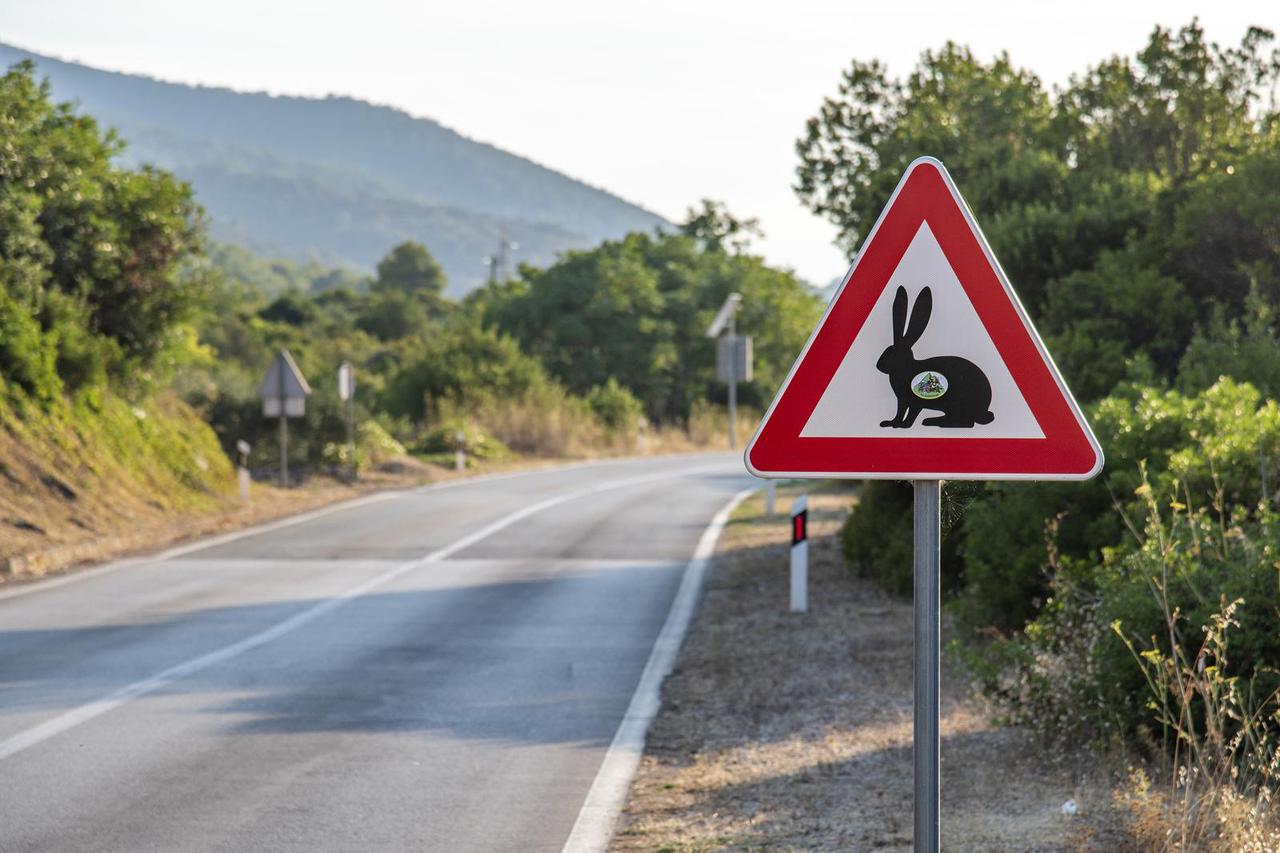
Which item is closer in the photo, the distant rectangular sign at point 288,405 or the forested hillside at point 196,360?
the forested hillside at point 196,360

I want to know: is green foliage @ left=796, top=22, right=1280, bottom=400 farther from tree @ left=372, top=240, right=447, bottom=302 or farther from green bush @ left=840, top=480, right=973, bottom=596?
tree @ left=372, top=240, right=447, bottom=302

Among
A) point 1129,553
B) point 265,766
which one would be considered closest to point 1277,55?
point 1129,553

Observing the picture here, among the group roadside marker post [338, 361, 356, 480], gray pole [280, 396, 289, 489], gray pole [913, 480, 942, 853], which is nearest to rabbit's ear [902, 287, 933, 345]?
gray pole [913, 480, 942, 853]

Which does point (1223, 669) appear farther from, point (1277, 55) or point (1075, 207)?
point (1277, 55)

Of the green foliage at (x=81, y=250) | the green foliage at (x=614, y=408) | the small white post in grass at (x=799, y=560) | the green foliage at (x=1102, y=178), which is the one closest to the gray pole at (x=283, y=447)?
the green foliage at (x=81, y=250)

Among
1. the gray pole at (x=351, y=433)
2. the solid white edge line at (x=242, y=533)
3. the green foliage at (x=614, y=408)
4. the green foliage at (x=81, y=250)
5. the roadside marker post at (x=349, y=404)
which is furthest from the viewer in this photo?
the green foliage at (x=614, y=408)

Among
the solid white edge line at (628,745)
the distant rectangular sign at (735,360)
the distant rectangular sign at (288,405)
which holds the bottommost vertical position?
the solid white edge line at (628,745)

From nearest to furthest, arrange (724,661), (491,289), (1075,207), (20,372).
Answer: (724,661)
(1075,207)
(20,372)
(491,289)

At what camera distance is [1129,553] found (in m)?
7.48

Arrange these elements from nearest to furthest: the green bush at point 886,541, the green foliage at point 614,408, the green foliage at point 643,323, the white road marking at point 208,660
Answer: the white road marking at point 208,660 → the green bush at point 886,541 → the green foliage at point 614,408 → the green foliage at point 643,323

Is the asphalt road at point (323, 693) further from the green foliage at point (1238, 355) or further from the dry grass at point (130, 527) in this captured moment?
the green foliage at point (1238, 355)

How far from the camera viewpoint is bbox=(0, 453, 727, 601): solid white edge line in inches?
576

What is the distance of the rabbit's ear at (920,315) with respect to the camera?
3.76 m

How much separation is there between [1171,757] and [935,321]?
Result: 3.56m
